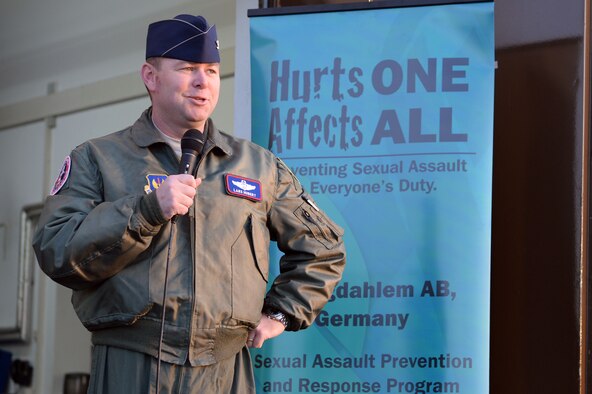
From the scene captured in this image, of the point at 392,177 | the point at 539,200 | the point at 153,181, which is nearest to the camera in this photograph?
the point at 153,181

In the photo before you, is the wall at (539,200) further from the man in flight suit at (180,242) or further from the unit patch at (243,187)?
the unit patch at (243,187)

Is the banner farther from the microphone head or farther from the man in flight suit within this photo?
the microphone head

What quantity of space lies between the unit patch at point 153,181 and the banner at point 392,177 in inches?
44.3

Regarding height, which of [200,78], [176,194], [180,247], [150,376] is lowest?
[150,376]

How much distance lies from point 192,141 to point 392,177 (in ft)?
4.12

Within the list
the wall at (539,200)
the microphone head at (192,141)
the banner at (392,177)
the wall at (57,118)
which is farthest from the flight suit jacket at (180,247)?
the wall at (57,118)

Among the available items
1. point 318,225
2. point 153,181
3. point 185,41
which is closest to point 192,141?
point 153,181

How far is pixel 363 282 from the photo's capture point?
378 centimetres

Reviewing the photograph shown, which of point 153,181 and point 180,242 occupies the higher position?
point 153,181

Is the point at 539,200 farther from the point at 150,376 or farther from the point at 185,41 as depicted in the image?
the point at 150,376

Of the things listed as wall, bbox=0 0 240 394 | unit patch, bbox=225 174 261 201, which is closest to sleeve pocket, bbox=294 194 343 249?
unit patch, bbox=225 174 261 201

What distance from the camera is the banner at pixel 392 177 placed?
146 inches

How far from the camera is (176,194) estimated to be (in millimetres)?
2490

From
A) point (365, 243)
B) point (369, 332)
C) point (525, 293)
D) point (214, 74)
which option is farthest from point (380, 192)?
point (214, 74)
